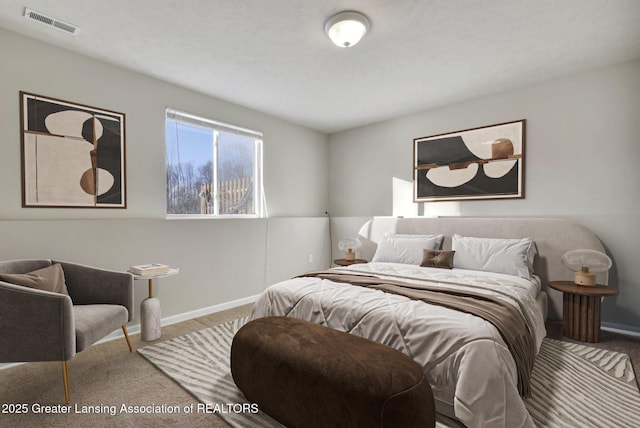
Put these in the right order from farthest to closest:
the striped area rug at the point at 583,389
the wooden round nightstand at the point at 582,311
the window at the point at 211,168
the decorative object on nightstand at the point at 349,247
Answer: the decorative object on nightstand at the point at 349,247 < the window at the point at 211,168 < the wooden round nightstand at the point at 582,311 < the striped area rug at the point at 583,389

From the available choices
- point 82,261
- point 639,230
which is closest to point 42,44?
point 82,261

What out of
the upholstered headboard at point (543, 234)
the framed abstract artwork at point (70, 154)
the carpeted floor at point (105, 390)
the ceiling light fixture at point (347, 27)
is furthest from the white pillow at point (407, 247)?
the framed abstract artwork at point (70, 154)

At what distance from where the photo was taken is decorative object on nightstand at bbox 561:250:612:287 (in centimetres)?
272

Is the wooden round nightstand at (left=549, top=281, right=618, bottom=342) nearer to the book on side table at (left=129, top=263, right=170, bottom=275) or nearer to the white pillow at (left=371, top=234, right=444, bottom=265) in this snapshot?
the white pillow at (left=371, top=234, right=444, bottom=265)

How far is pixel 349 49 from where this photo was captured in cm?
265

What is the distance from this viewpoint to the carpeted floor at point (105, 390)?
5.65 feet

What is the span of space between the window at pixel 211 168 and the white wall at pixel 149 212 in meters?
0.13

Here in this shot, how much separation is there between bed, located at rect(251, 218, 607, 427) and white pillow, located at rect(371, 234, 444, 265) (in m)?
0.01

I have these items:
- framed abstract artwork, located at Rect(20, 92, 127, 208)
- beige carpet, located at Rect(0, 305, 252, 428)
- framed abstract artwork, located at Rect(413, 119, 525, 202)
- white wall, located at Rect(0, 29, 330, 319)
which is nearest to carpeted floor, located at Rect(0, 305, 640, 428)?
beige carpet, located at Rect(0, 305, 252, 428)

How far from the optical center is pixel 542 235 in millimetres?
3164

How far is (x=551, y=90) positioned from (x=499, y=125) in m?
0.56

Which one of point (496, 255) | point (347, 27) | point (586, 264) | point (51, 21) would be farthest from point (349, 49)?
point (586, 264)

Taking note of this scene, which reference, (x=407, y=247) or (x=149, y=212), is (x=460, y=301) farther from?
(x=149, y=212)

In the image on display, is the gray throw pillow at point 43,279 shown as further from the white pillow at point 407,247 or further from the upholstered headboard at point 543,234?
the upholstered headboard at point 543,234
